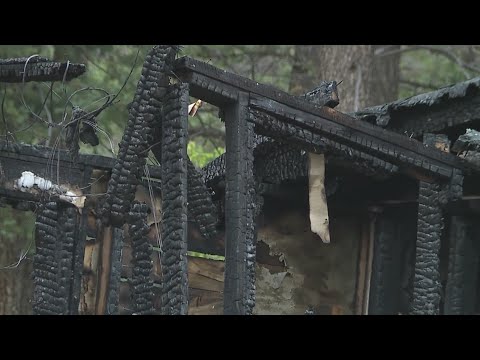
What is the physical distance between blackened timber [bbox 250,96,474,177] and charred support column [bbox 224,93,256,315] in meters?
0.24

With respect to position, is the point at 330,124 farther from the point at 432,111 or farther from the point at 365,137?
the point at 432,111

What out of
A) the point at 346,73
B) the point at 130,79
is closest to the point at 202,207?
the point at 346,73

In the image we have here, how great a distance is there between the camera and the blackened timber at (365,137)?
237 inches

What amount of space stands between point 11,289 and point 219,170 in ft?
23.8

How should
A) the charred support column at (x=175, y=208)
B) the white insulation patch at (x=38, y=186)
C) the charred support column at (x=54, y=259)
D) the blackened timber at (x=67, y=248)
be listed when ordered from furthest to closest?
the white insulation patch at (x=38, y=186) → the blackened timber at (x=67, y=248) → the charred support column at (x=54, y=259) → the charred support column at (x=175, y=208)

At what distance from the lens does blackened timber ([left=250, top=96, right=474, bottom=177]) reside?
601cm

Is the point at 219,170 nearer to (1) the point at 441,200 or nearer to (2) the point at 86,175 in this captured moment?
(2) the point at 86,175

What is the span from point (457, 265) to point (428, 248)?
2.65 feet

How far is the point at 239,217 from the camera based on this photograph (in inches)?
220

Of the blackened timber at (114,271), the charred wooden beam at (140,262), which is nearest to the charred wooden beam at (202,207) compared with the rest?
the charred wooden beam at (140,262)

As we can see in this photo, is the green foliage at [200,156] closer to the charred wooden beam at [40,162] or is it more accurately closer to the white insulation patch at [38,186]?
the charred wooden beam at [40,162]

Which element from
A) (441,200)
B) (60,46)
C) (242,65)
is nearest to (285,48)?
(242,65)

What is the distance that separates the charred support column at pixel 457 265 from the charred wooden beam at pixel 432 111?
1.02 metres

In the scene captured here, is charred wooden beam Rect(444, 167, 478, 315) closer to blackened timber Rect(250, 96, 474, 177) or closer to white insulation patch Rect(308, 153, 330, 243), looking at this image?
blackened timber Rect(250, 96, 474, 177)
